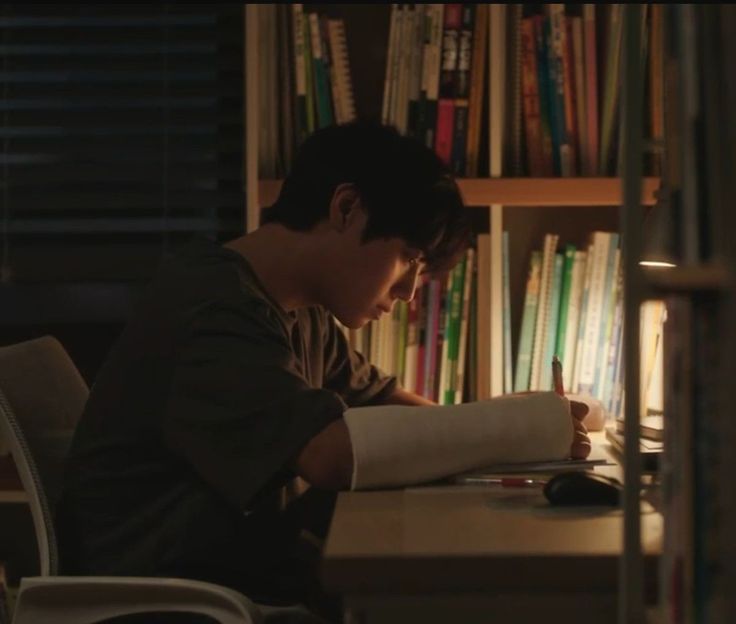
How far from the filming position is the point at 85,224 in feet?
9.20

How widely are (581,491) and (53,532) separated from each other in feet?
2.19

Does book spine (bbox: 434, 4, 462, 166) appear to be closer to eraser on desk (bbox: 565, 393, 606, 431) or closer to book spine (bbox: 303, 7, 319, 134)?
book spine (bbox: 303, 7, 319, 134)

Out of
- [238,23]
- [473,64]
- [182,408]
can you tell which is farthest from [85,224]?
[182,408]

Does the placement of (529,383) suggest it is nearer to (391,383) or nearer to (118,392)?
(391,383)

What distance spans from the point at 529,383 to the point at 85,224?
3.48 feet

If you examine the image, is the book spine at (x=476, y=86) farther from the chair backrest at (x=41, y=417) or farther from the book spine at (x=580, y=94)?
the chair backrest at (x=41, y=417)

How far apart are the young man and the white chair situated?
0.23 ft

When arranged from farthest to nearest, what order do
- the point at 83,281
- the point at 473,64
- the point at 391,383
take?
the point at 83,281 < the point at 473,64 < the point at 391,383

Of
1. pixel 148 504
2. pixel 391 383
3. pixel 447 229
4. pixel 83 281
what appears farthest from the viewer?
pixel 83 281

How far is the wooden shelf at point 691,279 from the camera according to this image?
2.96 feet

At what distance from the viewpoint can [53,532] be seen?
154 centimetres

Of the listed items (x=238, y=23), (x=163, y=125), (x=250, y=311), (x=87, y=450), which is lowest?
(x=87, y=450)

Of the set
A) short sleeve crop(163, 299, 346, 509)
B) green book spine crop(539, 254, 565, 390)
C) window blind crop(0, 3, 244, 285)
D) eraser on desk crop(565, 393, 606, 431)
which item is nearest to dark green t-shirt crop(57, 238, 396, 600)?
short sleeve crop(163, 299, 346, 509)

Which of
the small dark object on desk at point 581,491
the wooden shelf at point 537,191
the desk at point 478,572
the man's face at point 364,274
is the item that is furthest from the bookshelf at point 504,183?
the desk at point 478,572
